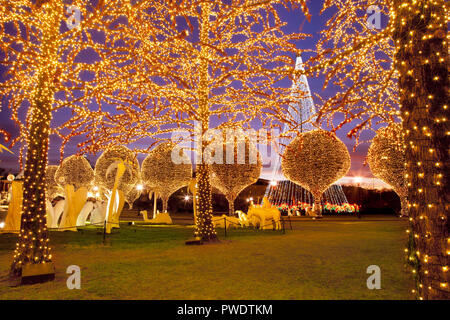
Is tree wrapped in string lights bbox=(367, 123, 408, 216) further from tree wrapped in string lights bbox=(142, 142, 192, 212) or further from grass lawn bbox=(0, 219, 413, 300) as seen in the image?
grass lawn bbox=(0, 219, 413, 300)

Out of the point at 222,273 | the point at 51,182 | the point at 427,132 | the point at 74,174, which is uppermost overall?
the point at 74,174

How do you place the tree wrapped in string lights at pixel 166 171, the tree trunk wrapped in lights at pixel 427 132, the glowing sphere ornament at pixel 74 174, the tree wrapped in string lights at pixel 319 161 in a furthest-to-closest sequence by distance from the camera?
1. the glowing sphere ornament at pixel 74 174
2. the tree wrapped in string lights at pixel 166 171
3. the tree wrapped in string lights at pixel 319 161
4. the tree trunk wrapped in lights at pixel 427 132

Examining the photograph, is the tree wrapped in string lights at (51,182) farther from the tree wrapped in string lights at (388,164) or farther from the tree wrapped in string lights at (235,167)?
the tree wrapped in string lights at (388,164)

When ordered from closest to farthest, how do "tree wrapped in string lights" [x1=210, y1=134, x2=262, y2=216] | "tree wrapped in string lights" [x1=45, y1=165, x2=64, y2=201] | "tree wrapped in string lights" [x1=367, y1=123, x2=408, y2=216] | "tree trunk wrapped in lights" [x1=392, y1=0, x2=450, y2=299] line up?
"tree trunk wrapped in lights" [x1=392, y1=0, x2=450, y2=299], "tree wrapped in string lights" [x1=210, y1=134, x2=262, y2=216], "tree wrapped in string lights" [x1=367, y1=123, x2=408, y2=216], "tree wrapped in string lights" [x1=45, y1=165, x2=64, y2=201]

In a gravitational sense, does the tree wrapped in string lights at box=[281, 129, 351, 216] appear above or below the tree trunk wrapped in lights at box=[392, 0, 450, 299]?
above

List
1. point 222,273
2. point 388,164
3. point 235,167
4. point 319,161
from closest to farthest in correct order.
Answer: point 222,273
point 235,167
point 319,161
point 388,164

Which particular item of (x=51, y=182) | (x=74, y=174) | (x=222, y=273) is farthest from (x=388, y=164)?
(x=51, y=182)

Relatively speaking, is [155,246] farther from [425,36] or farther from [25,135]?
[425,36]

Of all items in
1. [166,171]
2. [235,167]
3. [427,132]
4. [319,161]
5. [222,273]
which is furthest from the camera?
[166,171]

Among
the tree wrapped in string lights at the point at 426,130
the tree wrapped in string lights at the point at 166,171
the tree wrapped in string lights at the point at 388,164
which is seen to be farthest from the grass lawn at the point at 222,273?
the tree wrapped in string lights at the point at 388,164

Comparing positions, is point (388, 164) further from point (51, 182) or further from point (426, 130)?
point (51, 182)

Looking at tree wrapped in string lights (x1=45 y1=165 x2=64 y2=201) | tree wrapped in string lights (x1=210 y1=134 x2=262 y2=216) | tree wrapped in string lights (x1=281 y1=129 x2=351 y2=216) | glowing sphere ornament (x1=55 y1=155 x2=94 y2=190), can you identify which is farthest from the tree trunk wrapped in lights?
tree wrapped in string lights (x1=45 y1=165 x2=64 y2=201)

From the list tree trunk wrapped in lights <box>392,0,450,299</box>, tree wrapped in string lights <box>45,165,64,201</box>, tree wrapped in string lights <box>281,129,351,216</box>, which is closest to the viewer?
tree trunk wrapped in lights <box>392,0,450,299</box>
